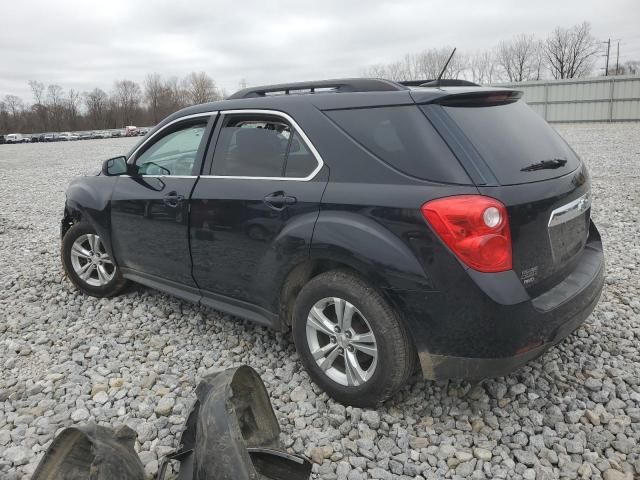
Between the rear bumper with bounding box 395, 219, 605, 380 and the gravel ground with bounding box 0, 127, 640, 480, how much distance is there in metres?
0.44

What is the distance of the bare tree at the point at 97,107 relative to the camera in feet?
277

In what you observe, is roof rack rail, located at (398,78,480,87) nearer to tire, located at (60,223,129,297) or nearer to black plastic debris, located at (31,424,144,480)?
black plastic debris, located at (31,424,144,480)

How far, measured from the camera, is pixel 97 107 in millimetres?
86562

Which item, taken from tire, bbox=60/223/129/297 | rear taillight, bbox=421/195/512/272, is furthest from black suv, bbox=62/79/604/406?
tire, bbox=60/223/129/297

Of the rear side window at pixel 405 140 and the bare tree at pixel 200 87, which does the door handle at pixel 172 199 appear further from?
the bare tree at pixel 200 87

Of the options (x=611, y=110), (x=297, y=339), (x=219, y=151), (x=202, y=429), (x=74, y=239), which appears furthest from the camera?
(x=611, y=110)

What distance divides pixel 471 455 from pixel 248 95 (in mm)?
2663

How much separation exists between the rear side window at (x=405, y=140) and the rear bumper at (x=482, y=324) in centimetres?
52

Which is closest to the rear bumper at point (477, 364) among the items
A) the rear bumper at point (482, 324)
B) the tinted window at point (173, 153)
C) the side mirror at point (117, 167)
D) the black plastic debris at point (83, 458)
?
the rear bumper at point (482, 324)

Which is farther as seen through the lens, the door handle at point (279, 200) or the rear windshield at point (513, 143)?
the door handle at point (279, 200)

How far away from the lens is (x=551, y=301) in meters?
2.55

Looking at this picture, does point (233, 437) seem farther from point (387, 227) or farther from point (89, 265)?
point (89, 265)

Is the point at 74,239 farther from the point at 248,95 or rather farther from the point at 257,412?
the point at 257,412

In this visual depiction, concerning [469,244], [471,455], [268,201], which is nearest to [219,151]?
[268,201]
